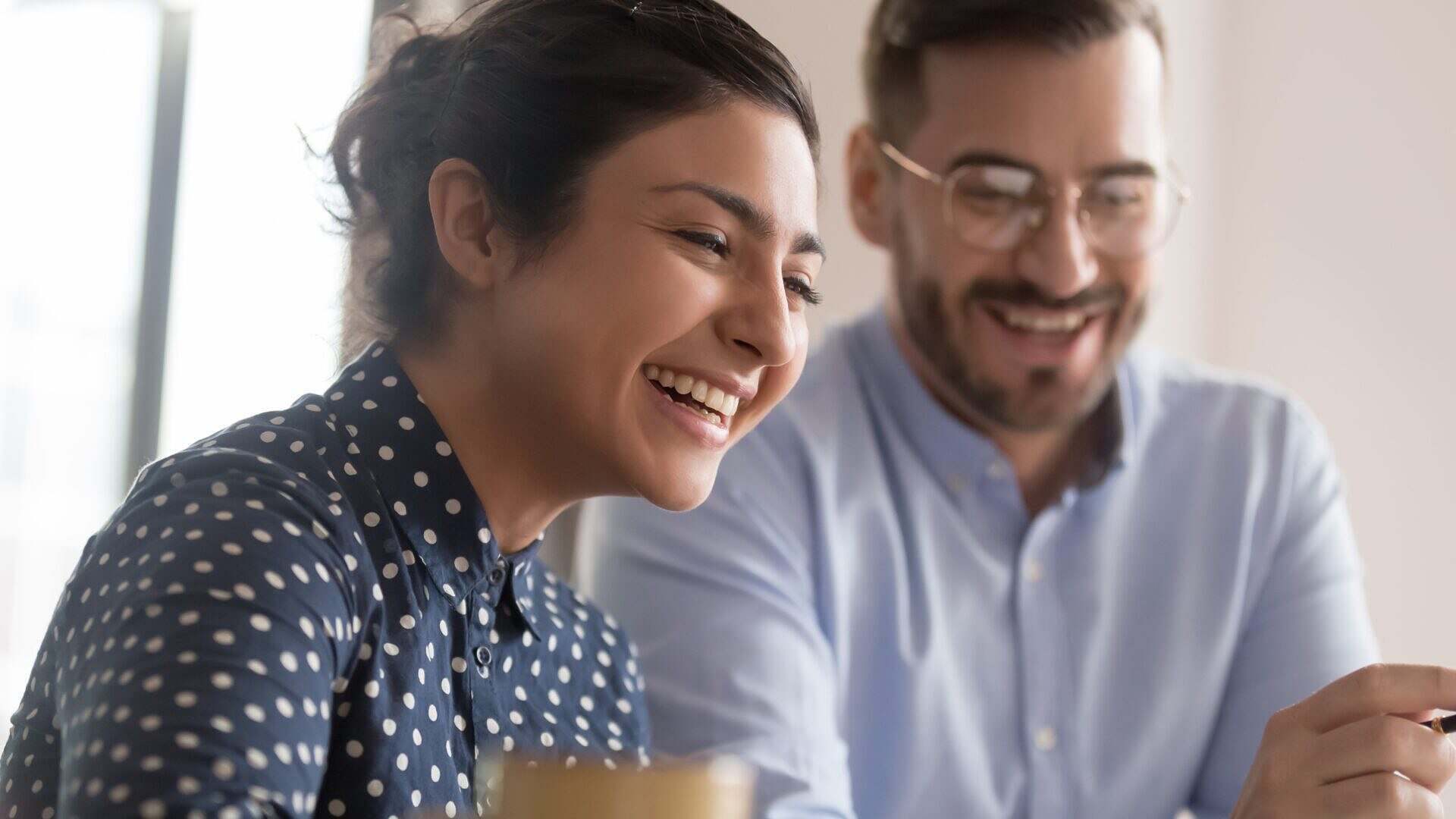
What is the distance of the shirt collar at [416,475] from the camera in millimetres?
997

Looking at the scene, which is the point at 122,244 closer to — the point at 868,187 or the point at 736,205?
the point at 868,187

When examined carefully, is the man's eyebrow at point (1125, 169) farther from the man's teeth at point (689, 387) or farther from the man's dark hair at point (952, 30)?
the man's teeth at point (689, 387)

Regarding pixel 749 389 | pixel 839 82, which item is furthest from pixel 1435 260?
pixel 749 389

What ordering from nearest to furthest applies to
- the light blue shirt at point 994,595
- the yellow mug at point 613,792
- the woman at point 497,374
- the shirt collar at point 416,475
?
the yellow mug at point 613,792 < the woman at point 497,374 < the shirt collar at point 416,475 < the light blue shirt at point 994,595

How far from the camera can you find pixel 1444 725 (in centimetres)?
104

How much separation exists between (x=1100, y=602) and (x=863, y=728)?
33 cm

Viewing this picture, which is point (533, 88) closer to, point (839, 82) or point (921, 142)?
point (921, 142)

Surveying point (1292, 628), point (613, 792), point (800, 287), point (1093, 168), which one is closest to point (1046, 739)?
point (1292, 628)

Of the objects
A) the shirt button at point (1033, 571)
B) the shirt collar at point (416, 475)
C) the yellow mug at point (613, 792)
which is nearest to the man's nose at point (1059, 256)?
the shirt button at point (1033, 571)

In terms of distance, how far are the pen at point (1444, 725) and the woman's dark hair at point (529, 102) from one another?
63 centimetres

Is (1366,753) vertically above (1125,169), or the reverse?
(1125,169)

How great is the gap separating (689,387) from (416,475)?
20 cm

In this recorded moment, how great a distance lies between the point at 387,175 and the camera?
Answer: 1149mm

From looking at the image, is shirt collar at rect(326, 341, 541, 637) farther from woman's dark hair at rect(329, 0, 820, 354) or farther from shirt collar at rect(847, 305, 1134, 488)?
shirt collar at rect(847, 305, 1134, 488)
